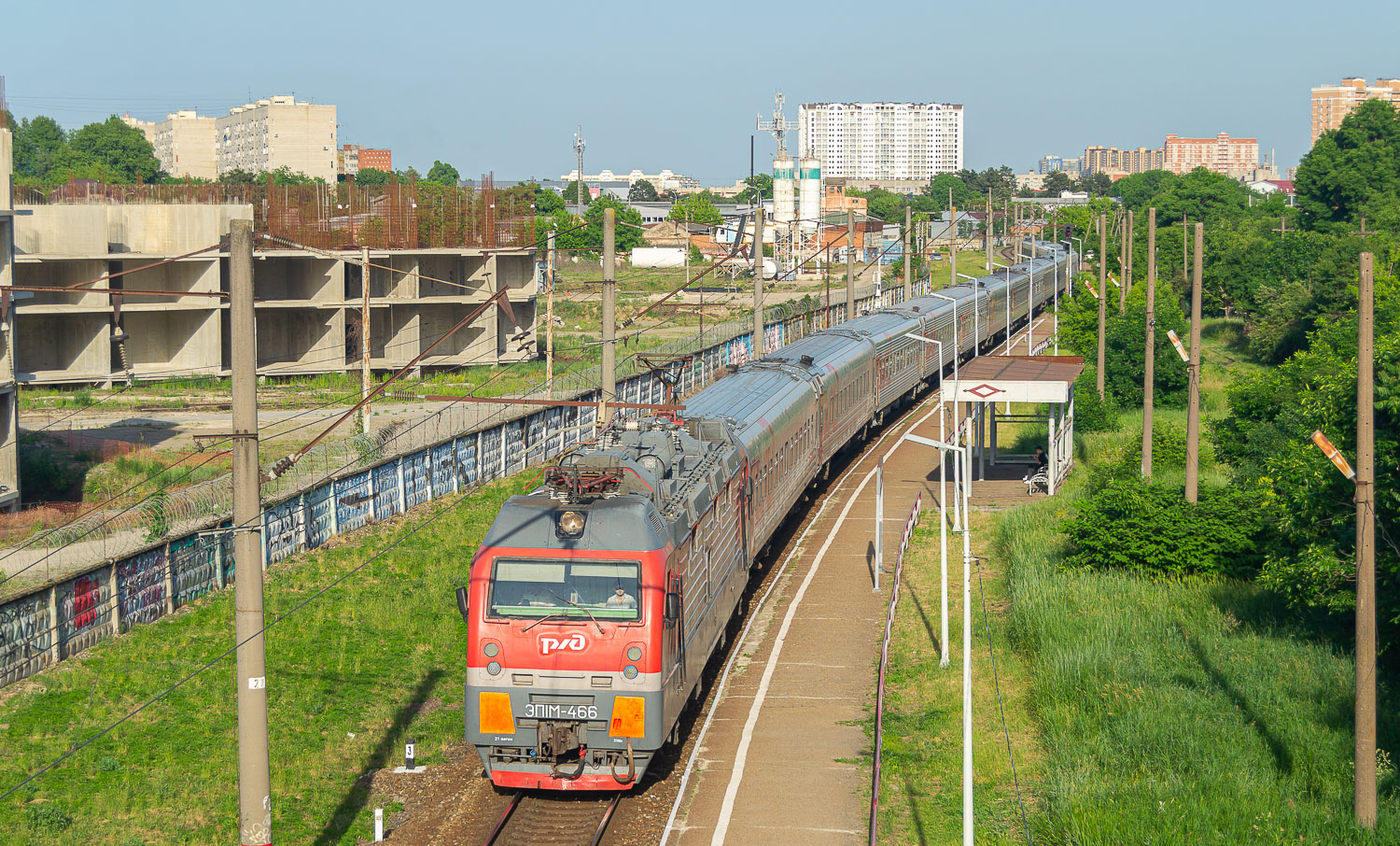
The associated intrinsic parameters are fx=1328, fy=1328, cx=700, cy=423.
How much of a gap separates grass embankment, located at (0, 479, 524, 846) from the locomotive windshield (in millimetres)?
3664

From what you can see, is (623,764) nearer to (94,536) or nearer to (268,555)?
(268,555)

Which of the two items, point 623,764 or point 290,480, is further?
point 290,480

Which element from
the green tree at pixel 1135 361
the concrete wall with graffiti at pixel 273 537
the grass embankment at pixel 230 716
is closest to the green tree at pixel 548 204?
the green tree at pixel 1135 361

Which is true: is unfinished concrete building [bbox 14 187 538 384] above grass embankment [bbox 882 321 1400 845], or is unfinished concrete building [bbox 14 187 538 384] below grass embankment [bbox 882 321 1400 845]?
above

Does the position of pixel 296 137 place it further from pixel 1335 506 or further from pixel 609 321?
pixel 1335 506

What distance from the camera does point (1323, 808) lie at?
15.6 metres

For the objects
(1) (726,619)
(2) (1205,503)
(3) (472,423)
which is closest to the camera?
(1) (726,619)

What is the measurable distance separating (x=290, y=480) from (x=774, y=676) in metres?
14.8

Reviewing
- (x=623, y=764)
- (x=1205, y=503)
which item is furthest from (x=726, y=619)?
(x=1205, y=503)

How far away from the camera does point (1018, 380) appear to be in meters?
35.6

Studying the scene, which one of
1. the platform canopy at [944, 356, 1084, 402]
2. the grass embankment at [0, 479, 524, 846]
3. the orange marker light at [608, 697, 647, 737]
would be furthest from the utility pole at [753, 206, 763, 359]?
the orange marker light at [608, 697, 647, 737]

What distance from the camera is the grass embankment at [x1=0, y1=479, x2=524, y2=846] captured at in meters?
16.9

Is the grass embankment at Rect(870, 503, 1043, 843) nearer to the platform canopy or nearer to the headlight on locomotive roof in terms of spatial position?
the headlight on locomotive roof

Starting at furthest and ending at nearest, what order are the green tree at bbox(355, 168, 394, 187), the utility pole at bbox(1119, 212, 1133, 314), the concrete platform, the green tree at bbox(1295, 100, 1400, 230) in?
the green tree at bbox(355, 168, 394, 187) → the green tree at bbox(1295, 100, 1400, 230) → the utility pole at bbox(1119, 212, 1133, 314) → the concrete platform
